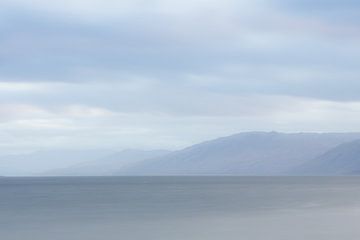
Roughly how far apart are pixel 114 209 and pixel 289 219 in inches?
Result: 820

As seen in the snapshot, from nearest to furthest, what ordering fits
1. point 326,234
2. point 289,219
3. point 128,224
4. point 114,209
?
point 326,234 → point 128,224 → point 289,219 → point 114,209

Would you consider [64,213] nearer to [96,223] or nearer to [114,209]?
[114,209]

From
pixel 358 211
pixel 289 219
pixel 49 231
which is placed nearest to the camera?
pixel 49 231

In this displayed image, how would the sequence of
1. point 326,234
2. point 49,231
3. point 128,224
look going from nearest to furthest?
point 326,234, point 49,231, point 128,224

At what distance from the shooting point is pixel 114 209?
78438mm

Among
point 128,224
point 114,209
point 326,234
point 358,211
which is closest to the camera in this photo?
point 326,234

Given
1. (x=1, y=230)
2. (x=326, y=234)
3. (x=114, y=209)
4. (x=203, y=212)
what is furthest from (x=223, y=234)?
(x=114, y=209)

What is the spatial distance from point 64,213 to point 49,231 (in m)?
18.3

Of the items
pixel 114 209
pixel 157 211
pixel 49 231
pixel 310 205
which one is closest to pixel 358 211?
pixel 310 205

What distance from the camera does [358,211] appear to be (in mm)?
72312

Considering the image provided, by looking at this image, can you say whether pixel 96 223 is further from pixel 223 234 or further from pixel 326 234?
pixel 326 234

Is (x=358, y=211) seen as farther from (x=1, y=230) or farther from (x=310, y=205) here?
(x=1, y=230)

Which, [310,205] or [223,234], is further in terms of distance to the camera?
[310,205]

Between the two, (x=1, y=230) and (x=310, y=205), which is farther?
(x=310, y=205)
